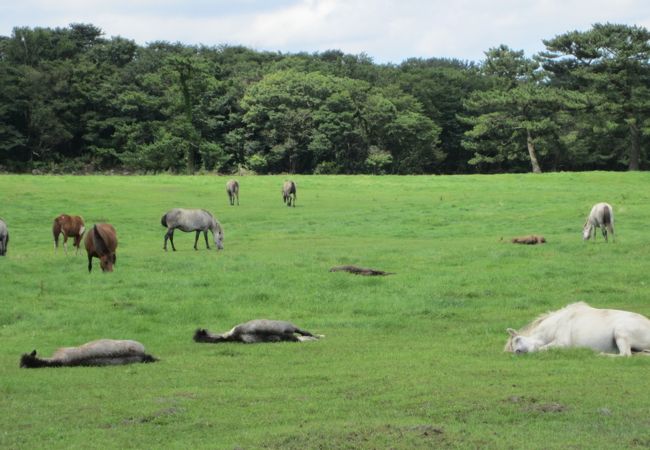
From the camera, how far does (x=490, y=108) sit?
7931 cm

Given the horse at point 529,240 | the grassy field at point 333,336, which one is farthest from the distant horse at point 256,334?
the horse at point 529,240

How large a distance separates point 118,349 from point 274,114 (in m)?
66.4

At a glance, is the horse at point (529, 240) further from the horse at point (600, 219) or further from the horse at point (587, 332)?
the horse at point (587, 332)

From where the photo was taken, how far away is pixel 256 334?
13.4 meters

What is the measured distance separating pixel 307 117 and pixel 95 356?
68162 mm

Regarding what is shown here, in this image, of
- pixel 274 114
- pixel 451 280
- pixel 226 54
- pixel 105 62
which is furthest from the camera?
pixel 226 54

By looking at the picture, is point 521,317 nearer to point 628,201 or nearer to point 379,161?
point 628,201

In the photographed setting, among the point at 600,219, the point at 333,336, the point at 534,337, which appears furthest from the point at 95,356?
the point at 600,219

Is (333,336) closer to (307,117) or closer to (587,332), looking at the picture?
(587,332)

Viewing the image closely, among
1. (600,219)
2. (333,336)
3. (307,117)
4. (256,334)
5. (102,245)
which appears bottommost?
(333,336)

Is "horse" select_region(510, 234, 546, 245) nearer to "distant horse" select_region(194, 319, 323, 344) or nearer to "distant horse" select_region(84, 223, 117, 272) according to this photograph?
"distant horse" select_region(84, 223, 117, 272)

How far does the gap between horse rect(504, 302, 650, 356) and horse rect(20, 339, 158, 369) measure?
4993 millimetres

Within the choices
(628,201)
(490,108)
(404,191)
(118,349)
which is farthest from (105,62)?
(118,349)

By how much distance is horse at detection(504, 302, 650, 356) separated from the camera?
11164mm
